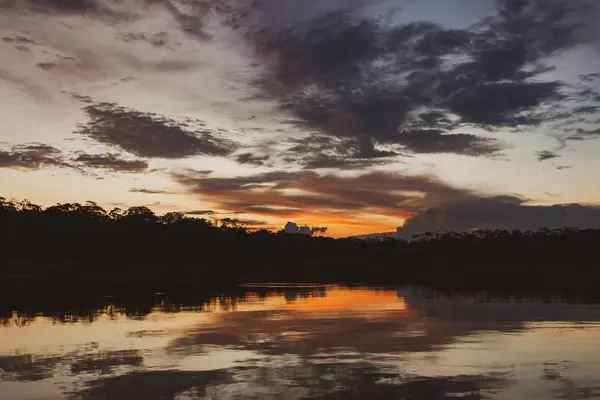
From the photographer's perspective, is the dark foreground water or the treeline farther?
the treeline

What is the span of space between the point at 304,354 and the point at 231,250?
10516 centimetres

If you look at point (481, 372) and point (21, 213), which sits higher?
point (21, 213)

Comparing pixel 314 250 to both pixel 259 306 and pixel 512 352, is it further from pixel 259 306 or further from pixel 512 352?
pixel 512 352

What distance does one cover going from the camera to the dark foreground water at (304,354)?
42.0 ft

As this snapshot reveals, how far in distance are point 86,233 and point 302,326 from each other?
86.6 m

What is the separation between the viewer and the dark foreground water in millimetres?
12812

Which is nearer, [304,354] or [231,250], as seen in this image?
[304,354]

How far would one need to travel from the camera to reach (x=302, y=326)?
923 inches

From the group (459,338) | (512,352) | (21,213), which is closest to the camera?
(512,352)

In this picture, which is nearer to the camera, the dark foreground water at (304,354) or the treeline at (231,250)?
the dark foreground water at (304,354)

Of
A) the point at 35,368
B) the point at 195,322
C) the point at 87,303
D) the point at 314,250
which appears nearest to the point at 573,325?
the point at 195,322

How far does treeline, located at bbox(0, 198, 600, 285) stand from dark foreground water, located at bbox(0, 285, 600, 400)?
183ft

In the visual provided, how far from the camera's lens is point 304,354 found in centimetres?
1706

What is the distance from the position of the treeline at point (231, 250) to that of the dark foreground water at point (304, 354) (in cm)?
5584
